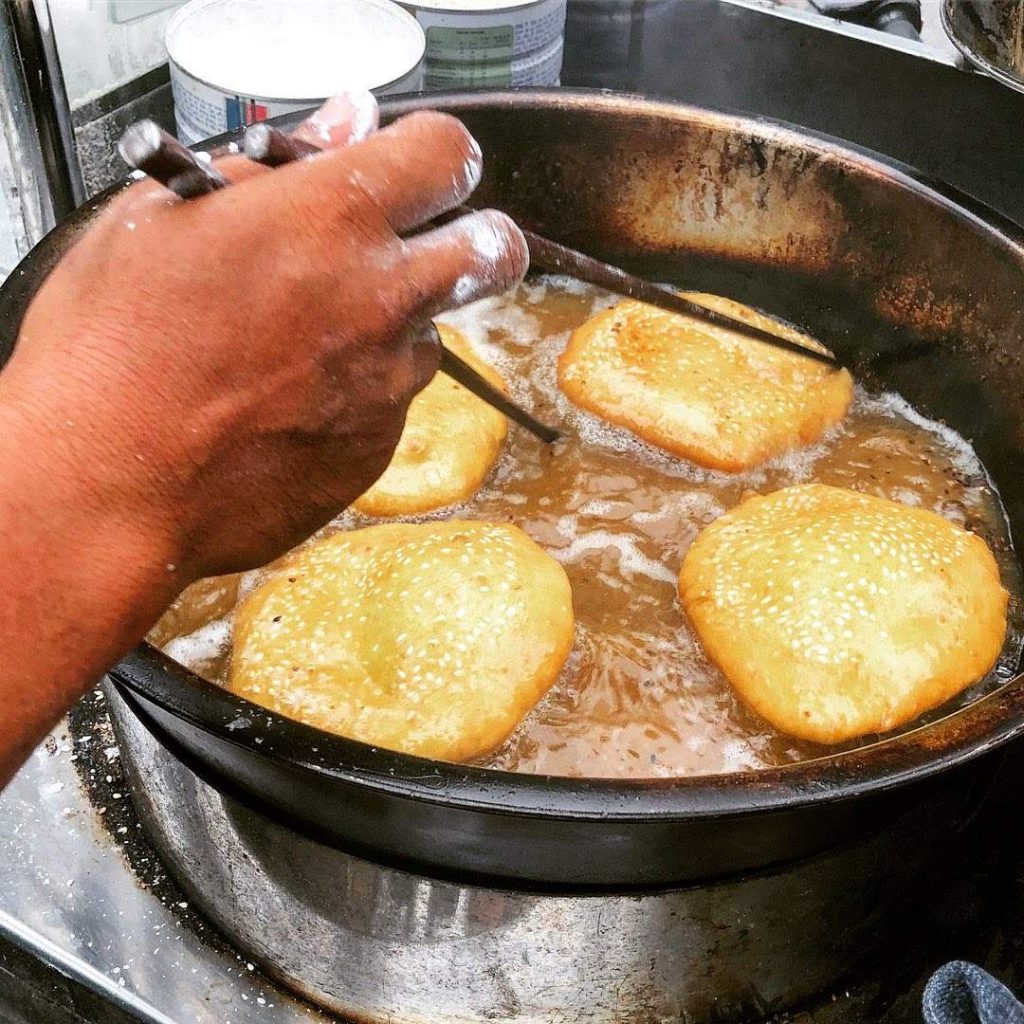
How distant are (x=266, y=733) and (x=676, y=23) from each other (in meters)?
2.54

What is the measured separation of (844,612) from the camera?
1.73 meters

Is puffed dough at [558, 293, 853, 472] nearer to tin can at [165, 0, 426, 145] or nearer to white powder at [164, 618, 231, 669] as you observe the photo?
tin can at [165, 0, 426, 145]

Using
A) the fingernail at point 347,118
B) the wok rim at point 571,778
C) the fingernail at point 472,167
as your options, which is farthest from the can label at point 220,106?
the wok rim at point 571,778

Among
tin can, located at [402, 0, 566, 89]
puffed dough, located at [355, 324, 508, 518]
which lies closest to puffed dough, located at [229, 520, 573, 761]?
puffed dough, located at [355, 324, 508, 518]

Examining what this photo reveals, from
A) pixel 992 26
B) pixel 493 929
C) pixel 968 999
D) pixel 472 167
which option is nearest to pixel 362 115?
pixel 472 167

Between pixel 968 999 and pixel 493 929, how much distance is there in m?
0.60

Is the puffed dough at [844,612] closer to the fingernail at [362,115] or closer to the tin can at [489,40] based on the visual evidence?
the fingernail at [362,115]

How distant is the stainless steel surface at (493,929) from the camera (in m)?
1.38

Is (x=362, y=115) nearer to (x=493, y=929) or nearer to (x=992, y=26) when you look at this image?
(x=493, y=929)

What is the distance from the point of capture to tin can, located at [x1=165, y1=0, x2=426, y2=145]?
2.23 meters

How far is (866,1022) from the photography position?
1.67 metres

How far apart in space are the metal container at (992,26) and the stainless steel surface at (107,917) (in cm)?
242

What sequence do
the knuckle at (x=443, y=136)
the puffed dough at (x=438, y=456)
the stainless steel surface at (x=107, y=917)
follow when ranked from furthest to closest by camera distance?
the puffed dough at (x=438, y=456) → the stainless steel surface at (x=107, y=917) → the knuckle at (x=443, y=136)

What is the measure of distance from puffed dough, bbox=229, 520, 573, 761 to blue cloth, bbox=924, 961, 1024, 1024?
0.68m
